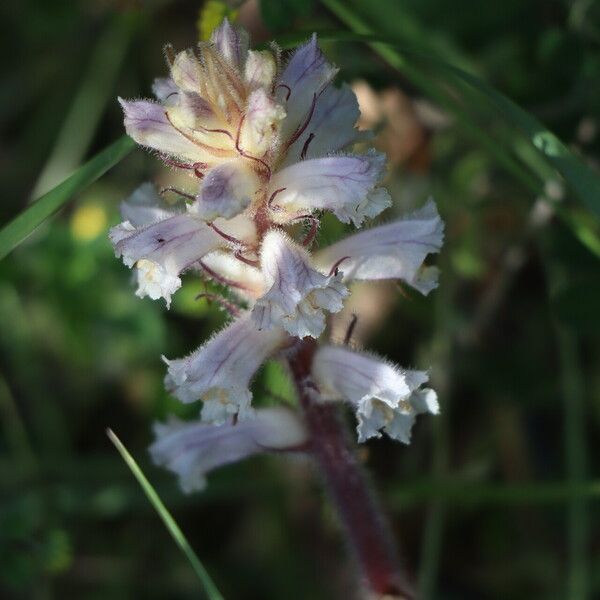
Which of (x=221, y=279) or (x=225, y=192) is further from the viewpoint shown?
(x=221, y=279)

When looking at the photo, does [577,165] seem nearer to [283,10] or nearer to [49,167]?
[283,10]

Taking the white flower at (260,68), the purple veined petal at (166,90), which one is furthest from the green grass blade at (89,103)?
the white flower at (260,68)

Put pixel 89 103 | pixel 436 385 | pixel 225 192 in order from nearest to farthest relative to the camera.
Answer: pixel 225 192 → pixel 436 385 → pixel 89 103

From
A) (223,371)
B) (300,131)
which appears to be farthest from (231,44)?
(223,371)

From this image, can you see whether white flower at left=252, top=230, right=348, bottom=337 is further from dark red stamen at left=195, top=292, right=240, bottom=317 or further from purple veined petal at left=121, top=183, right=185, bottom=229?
purple veined petal at left=121, top=183, right=185, bottom=229

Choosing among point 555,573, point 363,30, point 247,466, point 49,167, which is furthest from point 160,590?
point 363,30

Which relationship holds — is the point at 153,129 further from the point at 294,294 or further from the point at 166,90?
the point at 294,294

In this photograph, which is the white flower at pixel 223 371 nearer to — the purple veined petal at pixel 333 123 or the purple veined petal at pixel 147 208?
the purple veined petal at pixel 147 208
